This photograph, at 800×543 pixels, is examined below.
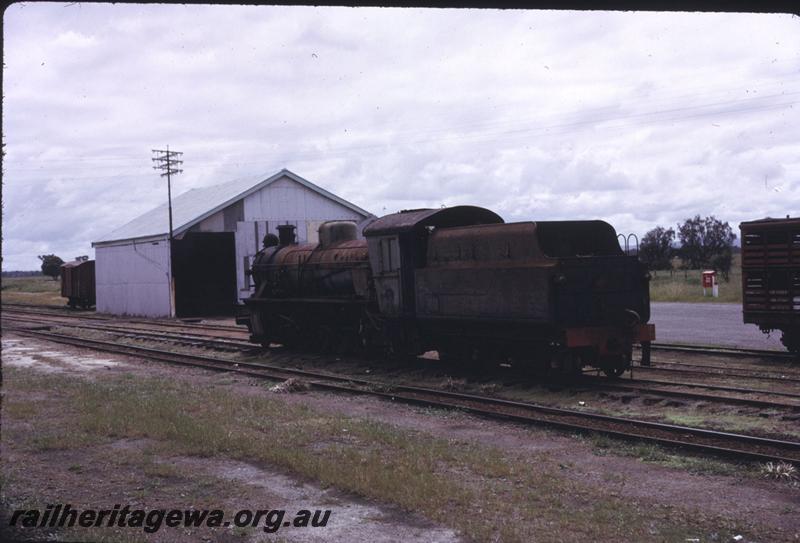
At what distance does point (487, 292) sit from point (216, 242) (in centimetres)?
2606

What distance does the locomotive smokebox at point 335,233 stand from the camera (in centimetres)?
1864

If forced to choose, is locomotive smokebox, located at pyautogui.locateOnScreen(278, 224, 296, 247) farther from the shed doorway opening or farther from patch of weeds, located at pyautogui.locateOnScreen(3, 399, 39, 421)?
the shed doorway opening

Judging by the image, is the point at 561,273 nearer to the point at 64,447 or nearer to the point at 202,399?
the point at 202,399

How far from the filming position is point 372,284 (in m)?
16.2

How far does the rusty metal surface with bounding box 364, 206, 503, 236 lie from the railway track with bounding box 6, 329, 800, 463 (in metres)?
3.23

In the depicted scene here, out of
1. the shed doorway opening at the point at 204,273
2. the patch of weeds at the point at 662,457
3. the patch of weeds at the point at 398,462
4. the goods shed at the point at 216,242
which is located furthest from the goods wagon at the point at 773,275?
the shed doorway opening at the point at 204,273

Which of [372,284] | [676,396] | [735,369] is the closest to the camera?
[676,396]

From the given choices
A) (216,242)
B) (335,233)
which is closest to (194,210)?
(216,242)

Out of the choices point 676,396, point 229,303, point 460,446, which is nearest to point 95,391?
point 460,446

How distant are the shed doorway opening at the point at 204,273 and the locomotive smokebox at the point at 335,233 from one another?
726 inches

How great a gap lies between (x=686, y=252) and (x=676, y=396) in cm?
4679

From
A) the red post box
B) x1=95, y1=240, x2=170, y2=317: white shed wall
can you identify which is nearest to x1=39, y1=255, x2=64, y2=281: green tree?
x1=95, y1=240, x2=170, y2=317: white shed wall

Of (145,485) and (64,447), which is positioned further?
(64,447)

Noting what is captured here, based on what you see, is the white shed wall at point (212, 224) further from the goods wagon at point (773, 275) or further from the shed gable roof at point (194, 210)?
the goods wagon at point (773, 275)
